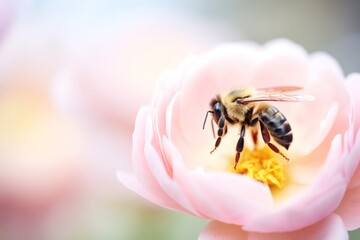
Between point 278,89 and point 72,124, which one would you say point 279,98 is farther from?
point 72,124

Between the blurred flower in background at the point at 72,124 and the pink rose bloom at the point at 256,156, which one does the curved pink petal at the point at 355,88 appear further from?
the blurred flower in background at the point at 72,124

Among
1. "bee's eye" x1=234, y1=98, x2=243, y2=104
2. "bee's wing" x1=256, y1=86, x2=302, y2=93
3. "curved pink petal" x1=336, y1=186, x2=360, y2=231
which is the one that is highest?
"bee's wing" x1=256, y1=86, x2=302, y2=93

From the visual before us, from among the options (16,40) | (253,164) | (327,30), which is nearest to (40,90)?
(16,40)

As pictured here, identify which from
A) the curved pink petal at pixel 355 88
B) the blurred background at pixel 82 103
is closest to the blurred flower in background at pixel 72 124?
the blurred background at pixel 82 103

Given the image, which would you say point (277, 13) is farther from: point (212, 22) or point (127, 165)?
point (127, 165)

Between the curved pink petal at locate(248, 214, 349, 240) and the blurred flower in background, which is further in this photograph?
the blurred flower in background

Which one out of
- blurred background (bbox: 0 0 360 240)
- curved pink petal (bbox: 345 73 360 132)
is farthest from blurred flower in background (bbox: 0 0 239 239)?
curved pink petal (bbox: 345 73 360 132)

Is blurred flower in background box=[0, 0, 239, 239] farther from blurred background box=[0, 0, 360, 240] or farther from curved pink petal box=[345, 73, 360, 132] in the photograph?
curved pink petal box=[345, 73, 360, 132]

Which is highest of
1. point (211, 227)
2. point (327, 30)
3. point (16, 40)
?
point (327, 30)
